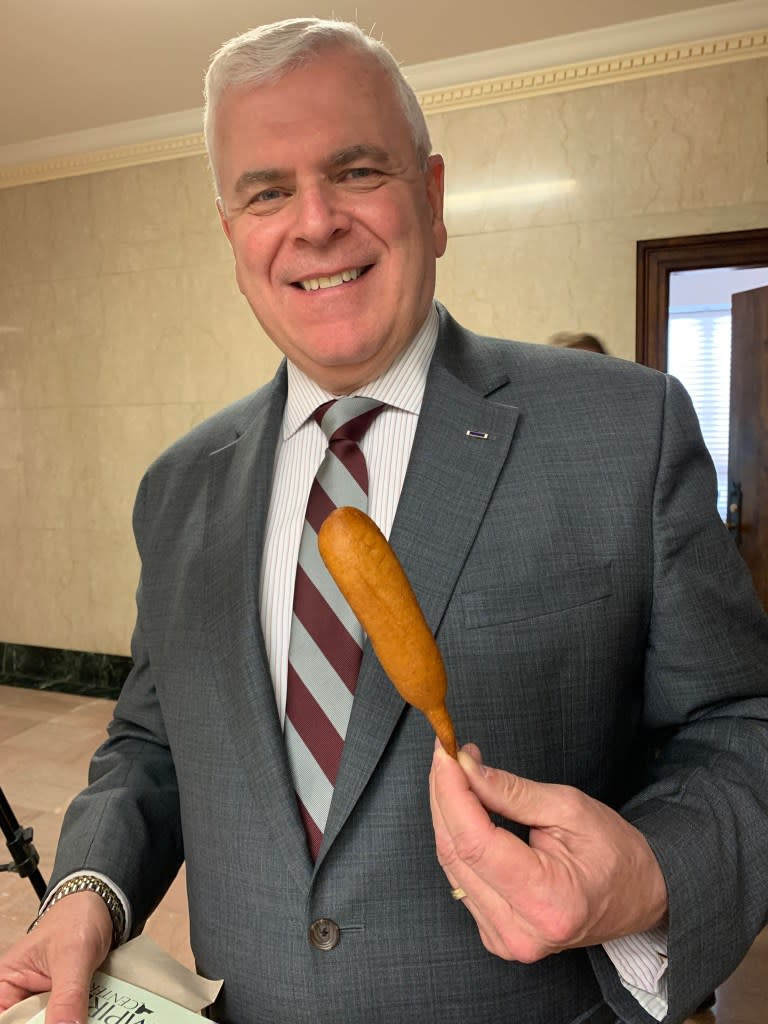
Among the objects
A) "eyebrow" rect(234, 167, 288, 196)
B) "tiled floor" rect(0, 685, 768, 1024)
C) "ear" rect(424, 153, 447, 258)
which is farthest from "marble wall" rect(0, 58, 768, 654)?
"eyebrow" rect(234, 167, 288, 196)

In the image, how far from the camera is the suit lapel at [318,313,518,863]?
3.06 feet

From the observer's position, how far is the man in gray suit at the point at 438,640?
0.92m

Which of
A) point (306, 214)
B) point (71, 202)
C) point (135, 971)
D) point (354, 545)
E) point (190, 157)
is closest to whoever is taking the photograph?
point (354, 545)

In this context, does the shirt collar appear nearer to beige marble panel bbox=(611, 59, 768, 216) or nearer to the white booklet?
the white booklet

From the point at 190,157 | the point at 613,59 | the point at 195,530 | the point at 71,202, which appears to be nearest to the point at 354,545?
the point at 195,530

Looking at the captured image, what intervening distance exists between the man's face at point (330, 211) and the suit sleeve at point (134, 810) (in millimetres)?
434

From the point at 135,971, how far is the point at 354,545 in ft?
1.96

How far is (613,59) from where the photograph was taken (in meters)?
4.26

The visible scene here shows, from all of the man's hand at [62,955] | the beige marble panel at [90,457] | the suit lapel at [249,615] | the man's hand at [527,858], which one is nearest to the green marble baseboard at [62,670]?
the beige marble panel at [90,457]

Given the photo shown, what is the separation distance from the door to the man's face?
370 centimetres

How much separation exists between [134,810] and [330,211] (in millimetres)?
824

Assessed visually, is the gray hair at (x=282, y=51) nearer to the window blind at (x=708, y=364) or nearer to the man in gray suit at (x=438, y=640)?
the man in gray suit at (x=438, y=640)

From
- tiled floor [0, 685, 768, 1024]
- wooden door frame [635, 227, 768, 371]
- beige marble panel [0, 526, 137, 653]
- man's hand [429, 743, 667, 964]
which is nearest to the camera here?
man's hand [429, 743, 667, 964]

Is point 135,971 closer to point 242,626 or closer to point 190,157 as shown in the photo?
point 242,626
